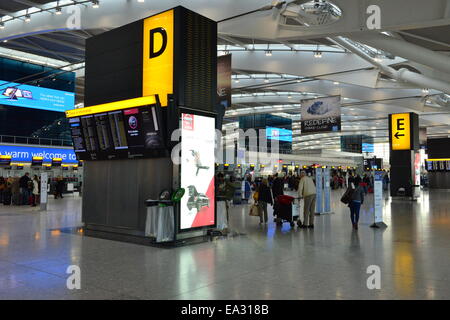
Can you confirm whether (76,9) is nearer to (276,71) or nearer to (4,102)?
(276,71)

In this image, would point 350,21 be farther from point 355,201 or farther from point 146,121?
point 146,121

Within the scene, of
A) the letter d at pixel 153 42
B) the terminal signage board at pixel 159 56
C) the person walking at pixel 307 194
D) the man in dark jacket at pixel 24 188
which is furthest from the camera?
the man in dark jacket at pixel 24 188

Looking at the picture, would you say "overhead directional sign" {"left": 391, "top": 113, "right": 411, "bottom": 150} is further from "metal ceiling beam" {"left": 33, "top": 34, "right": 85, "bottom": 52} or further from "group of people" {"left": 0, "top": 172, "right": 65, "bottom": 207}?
"group of people" {"left": 0, "top": 172, "right": 65, "bottom": 207}

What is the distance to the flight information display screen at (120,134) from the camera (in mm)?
8469

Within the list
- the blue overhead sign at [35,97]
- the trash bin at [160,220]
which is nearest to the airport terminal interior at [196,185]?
the trash bin at [160,220]

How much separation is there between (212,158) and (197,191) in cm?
97

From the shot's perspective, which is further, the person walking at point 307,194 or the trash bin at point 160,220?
the person walking at point 307,194

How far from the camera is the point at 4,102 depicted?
1008 inches

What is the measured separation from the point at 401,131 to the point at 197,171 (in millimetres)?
20901

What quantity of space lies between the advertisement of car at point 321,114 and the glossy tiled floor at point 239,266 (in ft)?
27.5

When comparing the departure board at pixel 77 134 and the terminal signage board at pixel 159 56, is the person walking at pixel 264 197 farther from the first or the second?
the departure board at pixel 77 134

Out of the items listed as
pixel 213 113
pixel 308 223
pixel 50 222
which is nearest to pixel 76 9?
pixel 50 222

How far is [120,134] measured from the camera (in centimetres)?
930
